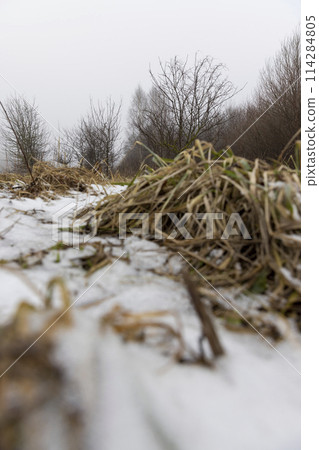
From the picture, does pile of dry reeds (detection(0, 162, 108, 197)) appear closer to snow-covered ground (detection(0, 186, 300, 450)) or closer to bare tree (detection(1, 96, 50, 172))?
snow-covered ground (detection(0, 186, 300, 450))

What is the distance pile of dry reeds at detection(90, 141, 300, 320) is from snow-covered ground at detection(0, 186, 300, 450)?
12 cm

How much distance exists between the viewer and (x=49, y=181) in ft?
6.09

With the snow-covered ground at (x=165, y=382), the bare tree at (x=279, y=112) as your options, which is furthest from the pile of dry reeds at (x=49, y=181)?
the bare tree at (x=279, y=112)

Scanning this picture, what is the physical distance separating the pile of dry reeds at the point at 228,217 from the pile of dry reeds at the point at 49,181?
0.76 meters

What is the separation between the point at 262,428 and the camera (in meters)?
0.33

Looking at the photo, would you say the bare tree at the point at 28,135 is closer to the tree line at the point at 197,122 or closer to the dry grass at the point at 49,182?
the tree line at the point at 197,122

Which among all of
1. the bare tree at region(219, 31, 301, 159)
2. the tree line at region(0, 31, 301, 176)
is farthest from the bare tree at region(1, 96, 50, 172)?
the bare tree at region(219, 31, 301, 159)

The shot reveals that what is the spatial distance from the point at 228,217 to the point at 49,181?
149cm

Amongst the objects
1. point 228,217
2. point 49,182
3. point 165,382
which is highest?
point 49,182

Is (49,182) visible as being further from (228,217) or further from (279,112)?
(279,112)

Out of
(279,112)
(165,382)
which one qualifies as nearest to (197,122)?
(279,112)

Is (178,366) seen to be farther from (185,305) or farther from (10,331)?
(10,331)

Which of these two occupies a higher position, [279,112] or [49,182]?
[279,112]

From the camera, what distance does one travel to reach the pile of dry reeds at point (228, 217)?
580 mm
